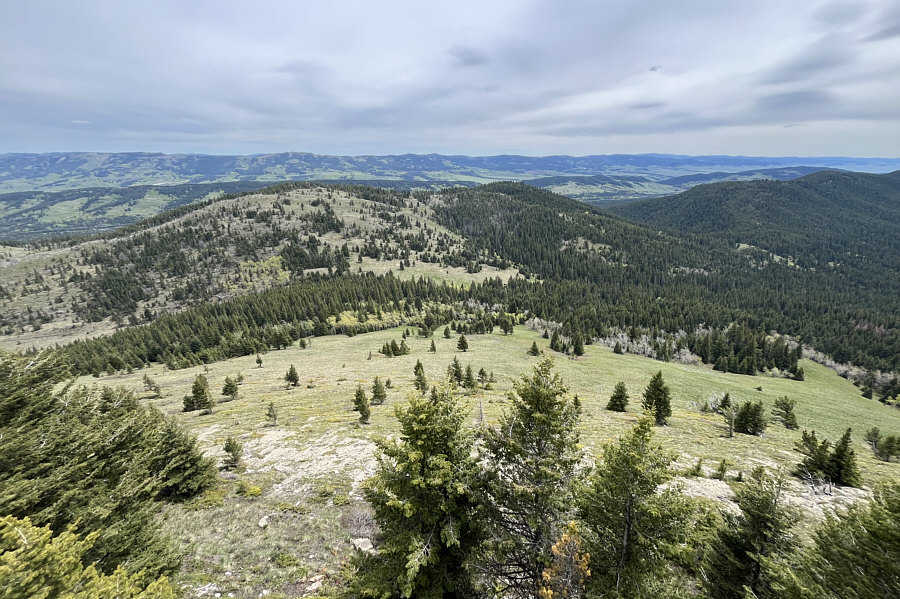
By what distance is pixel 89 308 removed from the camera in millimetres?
179500

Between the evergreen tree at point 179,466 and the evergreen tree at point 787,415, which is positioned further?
the evergreen tree at point 787,415

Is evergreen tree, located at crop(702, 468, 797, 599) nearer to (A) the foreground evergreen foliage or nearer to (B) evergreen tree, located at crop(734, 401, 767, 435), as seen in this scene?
(A) the foreground evergreen foliage

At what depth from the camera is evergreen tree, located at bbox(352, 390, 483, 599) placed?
10.7m

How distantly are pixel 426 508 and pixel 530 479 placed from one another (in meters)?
3.60

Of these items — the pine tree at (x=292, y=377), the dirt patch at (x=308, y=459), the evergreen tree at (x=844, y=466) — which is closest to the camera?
the evergreen tree at (x=844, y=466)

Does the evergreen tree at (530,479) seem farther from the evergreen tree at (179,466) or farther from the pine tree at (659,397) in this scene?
the pine tree at (659,397)

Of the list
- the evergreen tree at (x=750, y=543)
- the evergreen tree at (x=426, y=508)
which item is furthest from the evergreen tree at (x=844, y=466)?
the evergreen tree at (x=426, y=508)

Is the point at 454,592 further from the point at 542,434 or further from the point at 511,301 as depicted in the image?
the point at 511,301

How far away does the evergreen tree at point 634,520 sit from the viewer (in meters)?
9.60

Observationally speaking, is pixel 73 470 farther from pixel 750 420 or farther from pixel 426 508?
pixel 750 420

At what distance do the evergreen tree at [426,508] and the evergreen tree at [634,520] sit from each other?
3.99 meters

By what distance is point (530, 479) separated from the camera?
11164 mm

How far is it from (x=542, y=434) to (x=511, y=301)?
136 m

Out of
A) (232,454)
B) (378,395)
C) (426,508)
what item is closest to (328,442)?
(232,454)
